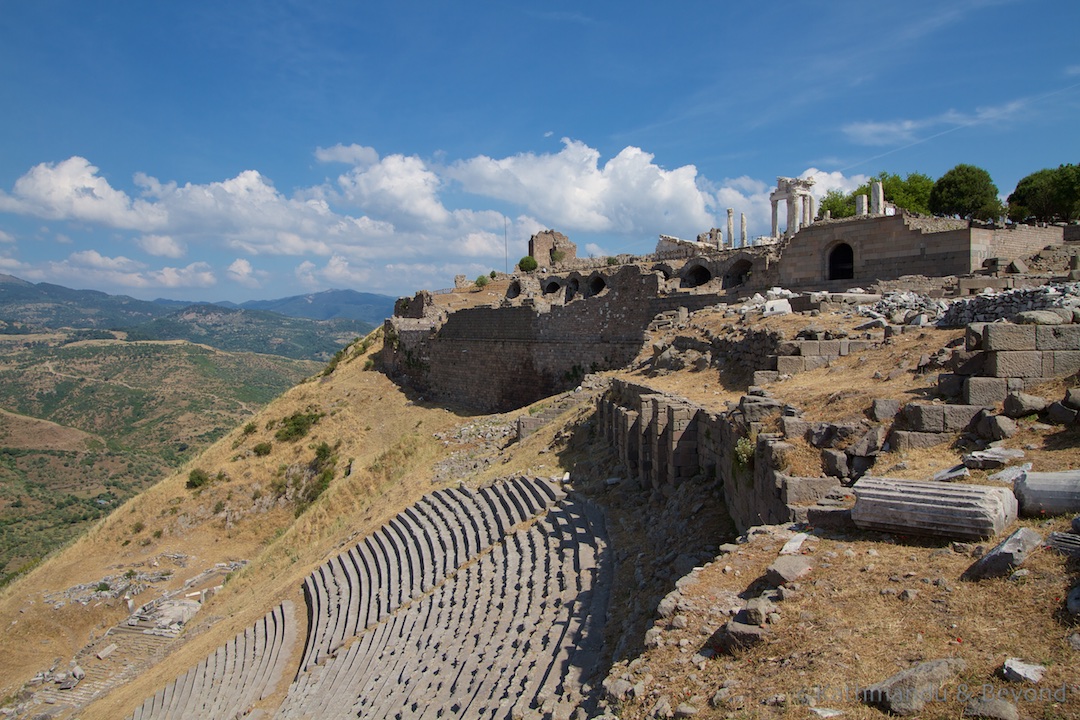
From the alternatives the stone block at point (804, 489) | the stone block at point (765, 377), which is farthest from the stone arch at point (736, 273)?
the stone block at point (804, 489)

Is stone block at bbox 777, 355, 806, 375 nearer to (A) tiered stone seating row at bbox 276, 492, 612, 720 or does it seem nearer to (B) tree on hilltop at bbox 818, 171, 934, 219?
(A) tiered stone seating row at bbox 276, 492, 612, 720

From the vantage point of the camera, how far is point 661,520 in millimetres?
8945

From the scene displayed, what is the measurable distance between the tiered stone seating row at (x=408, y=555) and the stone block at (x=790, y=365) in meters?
4.13

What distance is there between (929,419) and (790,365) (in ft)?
13.8

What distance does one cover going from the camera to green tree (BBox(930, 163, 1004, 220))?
115ft

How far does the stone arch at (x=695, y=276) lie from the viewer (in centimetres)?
3253

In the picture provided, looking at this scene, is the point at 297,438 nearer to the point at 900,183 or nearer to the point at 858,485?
the point at 858,485

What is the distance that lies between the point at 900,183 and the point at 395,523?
38211mm

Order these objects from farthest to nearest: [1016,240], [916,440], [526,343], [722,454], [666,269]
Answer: [666,269], [526,343], [1016,240], [722,454], [916,440]

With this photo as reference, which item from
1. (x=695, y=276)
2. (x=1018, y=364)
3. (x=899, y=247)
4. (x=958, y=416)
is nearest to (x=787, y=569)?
(x=958, y=416)

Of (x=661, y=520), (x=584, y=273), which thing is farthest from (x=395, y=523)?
(x=584, y=273)

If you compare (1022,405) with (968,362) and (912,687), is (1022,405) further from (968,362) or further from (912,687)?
(912,687)

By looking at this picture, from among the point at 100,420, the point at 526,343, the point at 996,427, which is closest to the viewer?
the point at 996,427

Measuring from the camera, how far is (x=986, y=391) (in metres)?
6.58
